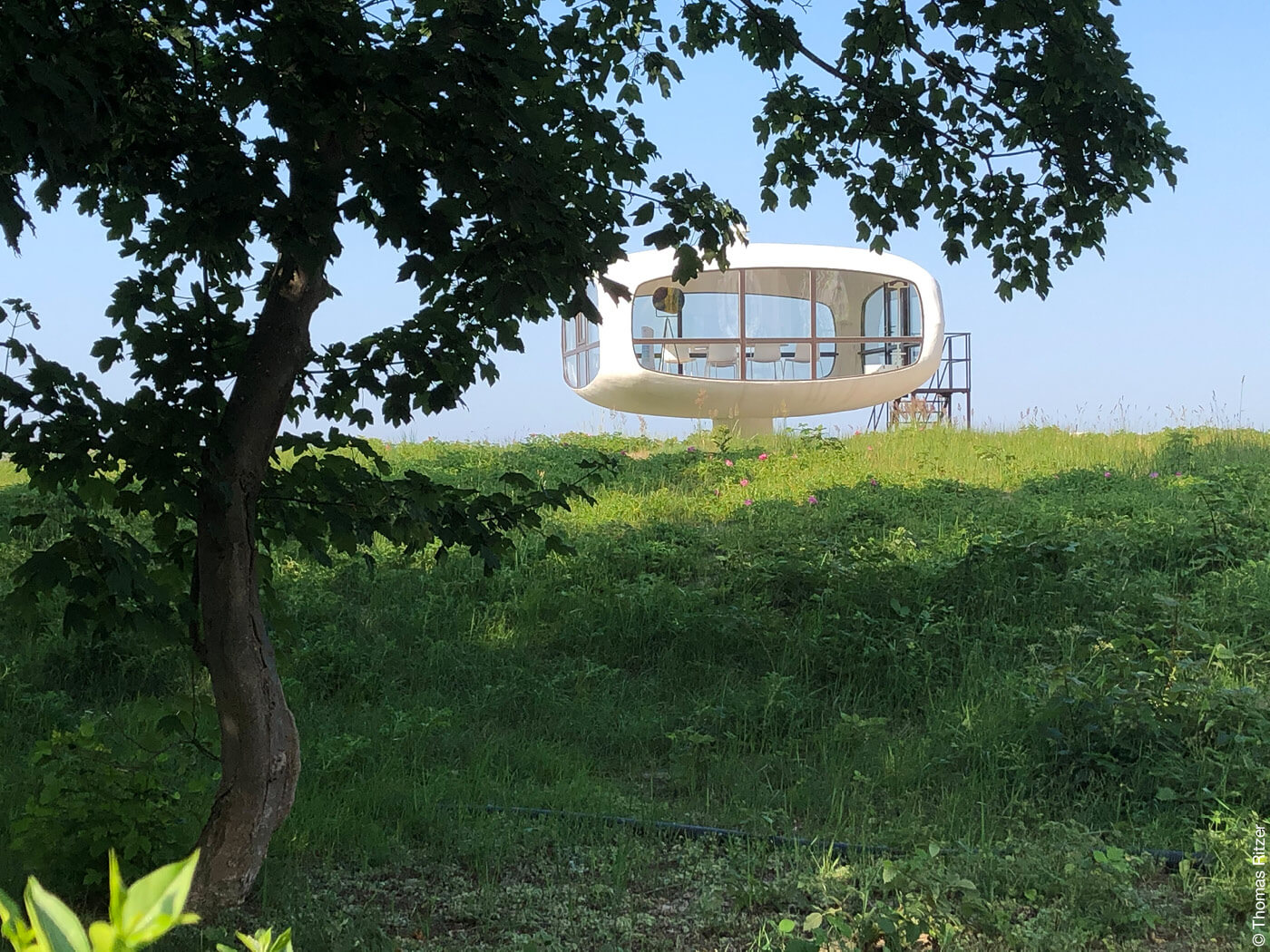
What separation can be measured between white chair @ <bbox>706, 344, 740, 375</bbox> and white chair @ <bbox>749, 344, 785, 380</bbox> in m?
0.24

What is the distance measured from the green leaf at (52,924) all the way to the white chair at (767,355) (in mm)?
14025

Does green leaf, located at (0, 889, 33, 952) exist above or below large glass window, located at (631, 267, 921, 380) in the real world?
below

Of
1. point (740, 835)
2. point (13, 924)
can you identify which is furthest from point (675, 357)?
point (13, 924)

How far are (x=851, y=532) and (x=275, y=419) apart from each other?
4.74m

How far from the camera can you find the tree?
7.37ft

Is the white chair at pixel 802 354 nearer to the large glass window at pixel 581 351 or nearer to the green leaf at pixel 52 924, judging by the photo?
the large glass window at pixel 581 351

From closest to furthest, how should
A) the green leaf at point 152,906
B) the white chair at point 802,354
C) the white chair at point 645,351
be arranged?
the green leaf at point 152,906, the white chair at point 645,351, the white chair at point 802,354

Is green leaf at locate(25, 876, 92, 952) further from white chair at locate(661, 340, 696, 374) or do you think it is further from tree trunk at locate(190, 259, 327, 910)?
white chair at locate(661, 340, 696, 374)

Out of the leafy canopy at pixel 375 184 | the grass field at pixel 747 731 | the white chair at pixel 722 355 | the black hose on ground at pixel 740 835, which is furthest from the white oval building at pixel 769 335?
the black hose on ground at pixel 740 835

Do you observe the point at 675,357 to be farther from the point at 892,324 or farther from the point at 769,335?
the point at 892,324

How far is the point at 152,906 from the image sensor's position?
0.59 meters

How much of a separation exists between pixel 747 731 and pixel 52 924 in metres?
4.08

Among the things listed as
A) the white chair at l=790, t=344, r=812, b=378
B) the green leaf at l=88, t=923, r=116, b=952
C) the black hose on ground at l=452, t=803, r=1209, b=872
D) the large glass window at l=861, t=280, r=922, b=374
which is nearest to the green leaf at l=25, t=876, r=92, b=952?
the green leaf at l=88, t=923, r=116, b=952

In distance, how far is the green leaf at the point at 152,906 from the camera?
1.92 ft
